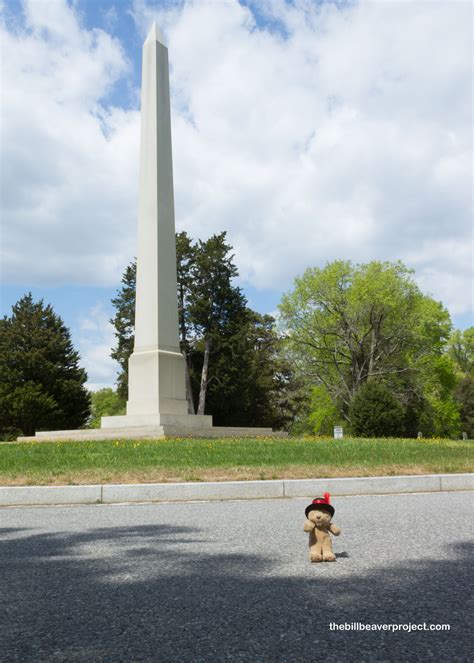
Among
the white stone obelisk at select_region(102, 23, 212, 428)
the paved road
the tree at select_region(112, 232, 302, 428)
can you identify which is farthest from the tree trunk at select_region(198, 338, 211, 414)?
the paved road

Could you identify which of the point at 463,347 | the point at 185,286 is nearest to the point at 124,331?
the point at 185,286

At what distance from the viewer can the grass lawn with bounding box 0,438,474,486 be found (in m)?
10.9

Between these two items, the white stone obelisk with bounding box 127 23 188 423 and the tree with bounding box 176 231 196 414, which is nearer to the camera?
the white stone obelisk with bounding box 127 23 188 423

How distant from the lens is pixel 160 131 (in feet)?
76.2

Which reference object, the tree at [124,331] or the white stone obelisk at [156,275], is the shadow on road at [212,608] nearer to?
the white stone obelisk at [156,275]

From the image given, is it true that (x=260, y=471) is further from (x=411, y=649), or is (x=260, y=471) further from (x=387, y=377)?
(x=387, y=377)

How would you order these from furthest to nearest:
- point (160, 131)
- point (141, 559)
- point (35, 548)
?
point (160, 131) < point (35, 548) < point (141, 559)

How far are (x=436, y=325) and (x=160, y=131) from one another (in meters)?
27.1

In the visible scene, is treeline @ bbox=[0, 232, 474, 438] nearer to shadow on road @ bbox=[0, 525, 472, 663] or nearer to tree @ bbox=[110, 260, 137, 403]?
tree @ bbox=[110, 260, 137, 403]

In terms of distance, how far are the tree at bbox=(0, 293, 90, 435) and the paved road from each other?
30.6 meters

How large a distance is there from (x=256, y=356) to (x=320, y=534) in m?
41.6

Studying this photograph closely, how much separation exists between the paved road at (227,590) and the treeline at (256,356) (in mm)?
29304

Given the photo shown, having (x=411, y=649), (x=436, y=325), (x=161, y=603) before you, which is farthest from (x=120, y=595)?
(x=436, y=325)

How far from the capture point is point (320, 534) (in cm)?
505
